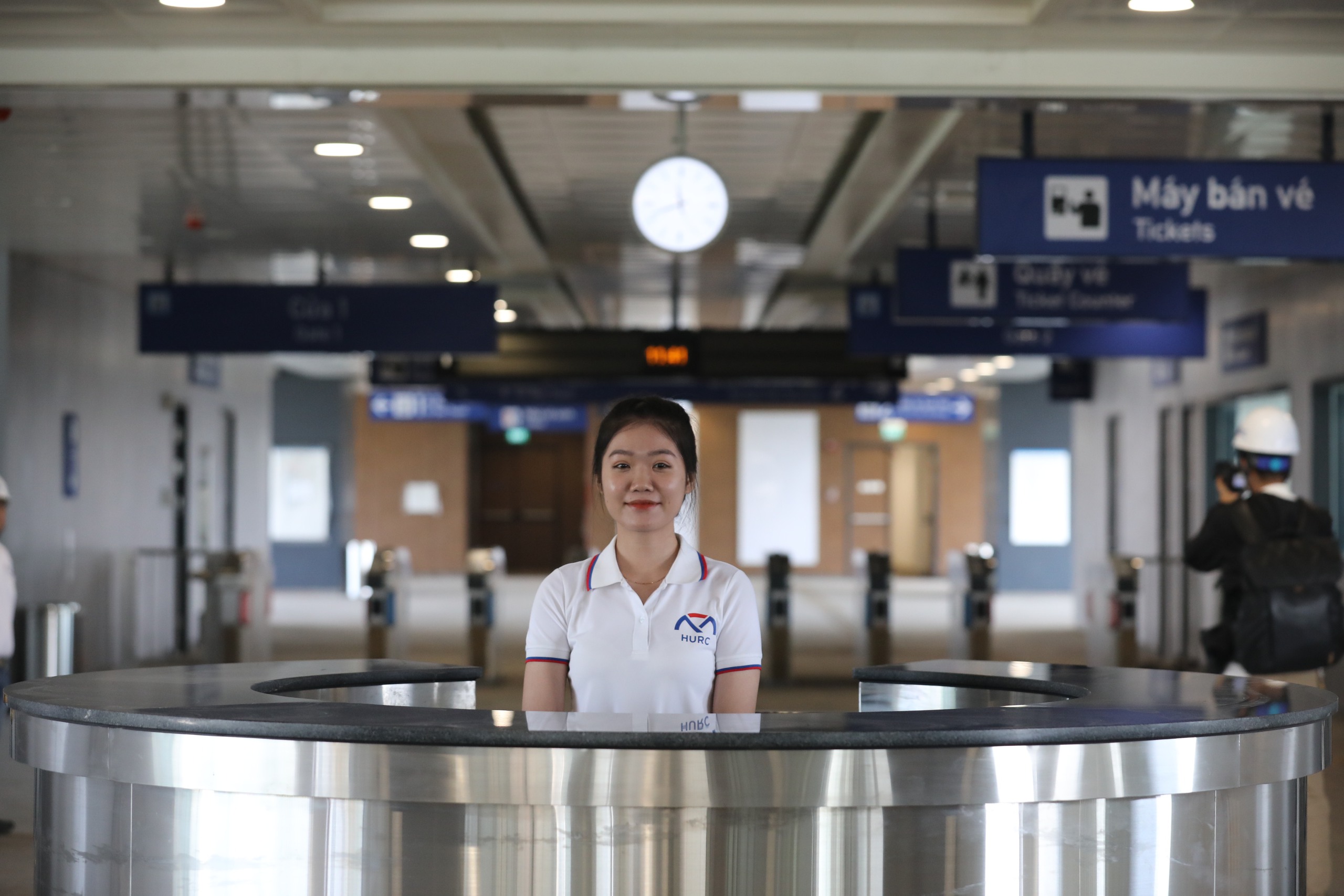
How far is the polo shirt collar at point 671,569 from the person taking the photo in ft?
9.57

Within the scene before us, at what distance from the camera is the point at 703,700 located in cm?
291

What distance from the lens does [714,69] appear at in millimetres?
5402

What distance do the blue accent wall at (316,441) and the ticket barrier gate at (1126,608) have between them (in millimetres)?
14935

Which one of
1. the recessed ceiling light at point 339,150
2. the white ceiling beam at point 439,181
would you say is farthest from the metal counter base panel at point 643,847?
the recessed ceiling light at point 339,150

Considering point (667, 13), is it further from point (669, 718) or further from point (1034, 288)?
point (1034, 288)

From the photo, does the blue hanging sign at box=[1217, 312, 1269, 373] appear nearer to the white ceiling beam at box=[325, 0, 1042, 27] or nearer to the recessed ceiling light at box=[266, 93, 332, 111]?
the white ceiling beam at box=[325, 0, 1042, 27]

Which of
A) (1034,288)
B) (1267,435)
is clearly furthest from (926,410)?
(1267,435)

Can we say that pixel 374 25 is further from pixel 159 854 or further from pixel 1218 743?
pixel 1218 743

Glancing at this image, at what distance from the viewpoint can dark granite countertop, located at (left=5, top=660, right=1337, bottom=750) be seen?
8.07 feet

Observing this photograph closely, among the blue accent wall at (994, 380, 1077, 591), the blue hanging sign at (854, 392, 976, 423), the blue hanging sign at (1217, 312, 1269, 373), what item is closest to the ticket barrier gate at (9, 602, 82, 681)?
the blue hanging sign at (1217, 312, 1269, 373)

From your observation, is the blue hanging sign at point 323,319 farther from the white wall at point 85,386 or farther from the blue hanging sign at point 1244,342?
the blue hanging sign at point 1244,342

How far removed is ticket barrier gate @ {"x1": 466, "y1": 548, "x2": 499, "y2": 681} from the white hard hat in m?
7.25

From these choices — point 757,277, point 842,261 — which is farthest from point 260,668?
point 757,277

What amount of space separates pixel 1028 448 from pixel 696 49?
19.3 meters
